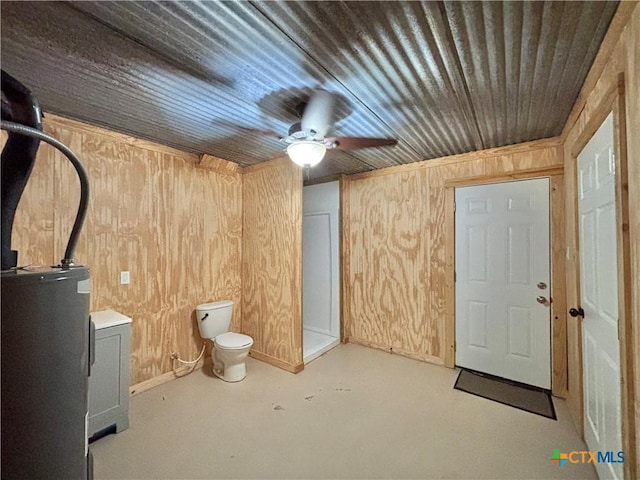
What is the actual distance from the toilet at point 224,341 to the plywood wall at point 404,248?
1.51m

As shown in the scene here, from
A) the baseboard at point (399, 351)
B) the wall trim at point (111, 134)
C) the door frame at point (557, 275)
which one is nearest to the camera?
the wall trim at point (111, 134)

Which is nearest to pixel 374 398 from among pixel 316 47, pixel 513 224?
pixel 513 224

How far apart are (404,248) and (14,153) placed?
314 centimetres

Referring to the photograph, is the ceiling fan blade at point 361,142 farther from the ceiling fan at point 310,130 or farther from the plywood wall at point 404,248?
the plywood wall at point 404,248

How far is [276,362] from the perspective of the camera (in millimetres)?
3059

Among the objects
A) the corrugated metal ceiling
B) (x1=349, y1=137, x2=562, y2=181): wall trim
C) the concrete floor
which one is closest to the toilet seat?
the concrete floor

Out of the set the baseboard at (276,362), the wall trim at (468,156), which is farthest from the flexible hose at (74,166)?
the wall trim at (468,156)

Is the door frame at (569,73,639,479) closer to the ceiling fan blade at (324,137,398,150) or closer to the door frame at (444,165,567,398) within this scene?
the door frame at (444,165,567,398)

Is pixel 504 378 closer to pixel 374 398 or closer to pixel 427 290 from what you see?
pixel 427 290

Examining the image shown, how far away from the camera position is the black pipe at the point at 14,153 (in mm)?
889

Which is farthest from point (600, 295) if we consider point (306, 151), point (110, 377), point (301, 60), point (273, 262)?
point (110, 377)

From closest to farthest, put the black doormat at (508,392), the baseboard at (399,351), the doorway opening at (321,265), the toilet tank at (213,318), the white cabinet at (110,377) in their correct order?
the white cabinet at (110,377)
the black doormat at (508,392)
the toilet tank at (213,318)
the baseboard at (399,351)
the doorway opening at (321,265)

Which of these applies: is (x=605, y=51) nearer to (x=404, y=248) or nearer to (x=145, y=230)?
(x=404, y=248)

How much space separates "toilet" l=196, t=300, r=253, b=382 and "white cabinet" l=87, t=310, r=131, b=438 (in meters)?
0.79
